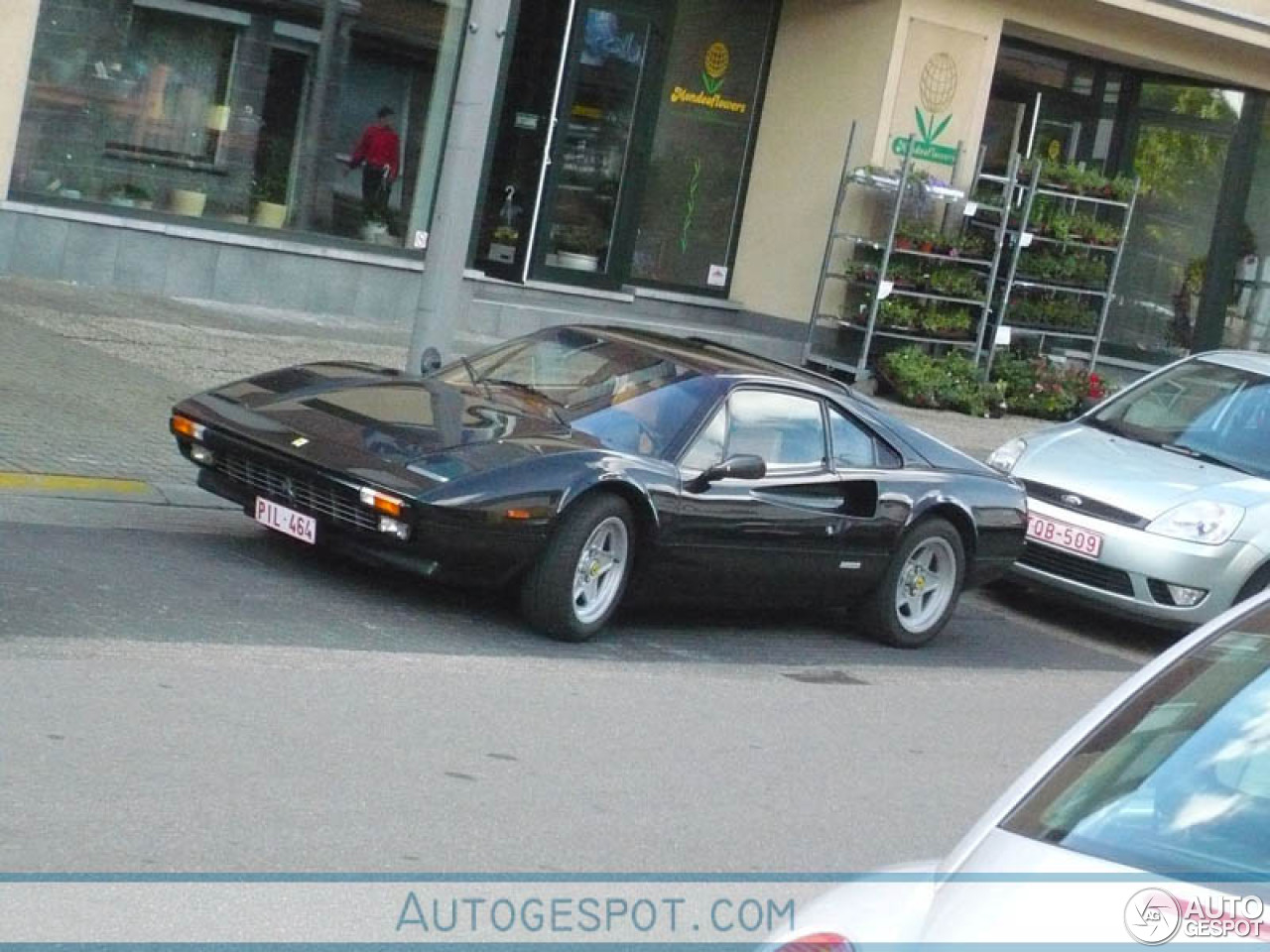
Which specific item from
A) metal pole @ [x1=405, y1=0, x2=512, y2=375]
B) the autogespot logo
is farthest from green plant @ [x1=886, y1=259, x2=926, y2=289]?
the autogespot logo

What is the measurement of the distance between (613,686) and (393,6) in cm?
1090

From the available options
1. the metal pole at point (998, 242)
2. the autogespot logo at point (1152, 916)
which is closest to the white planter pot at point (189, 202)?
the metal pole at point (998, 242)

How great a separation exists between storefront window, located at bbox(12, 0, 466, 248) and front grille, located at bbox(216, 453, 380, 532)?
7859 mm

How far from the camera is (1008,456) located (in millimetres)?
12391

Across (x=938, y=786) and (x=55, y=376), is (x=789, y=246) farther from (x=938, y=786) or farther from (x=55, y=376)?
(x=938, y=786)

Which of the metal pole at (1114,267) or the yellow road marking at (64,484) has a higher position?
the metal pole at (1114,267)

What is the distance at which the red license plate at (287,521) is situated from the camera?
8906 mm

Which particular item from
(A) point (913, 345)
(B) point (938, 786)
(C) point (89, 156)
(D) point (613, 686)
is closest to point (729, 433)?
(D) point (613, 686)

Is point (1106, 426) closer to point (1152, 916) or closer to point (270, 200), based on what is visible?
point (270, 200)

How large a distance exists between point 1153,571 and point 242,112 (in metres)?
9.37

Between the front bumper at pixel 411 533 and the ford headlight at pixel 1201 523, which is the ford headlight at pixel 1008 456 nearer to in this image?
the ford headlight at pixel 1201 523

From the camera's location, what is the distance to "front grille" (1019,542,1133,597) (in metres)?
11.5

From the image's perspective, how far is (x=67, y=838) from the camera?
5.54m

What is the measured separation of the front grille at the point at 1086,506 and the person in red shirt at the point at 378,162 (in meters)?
8.22
